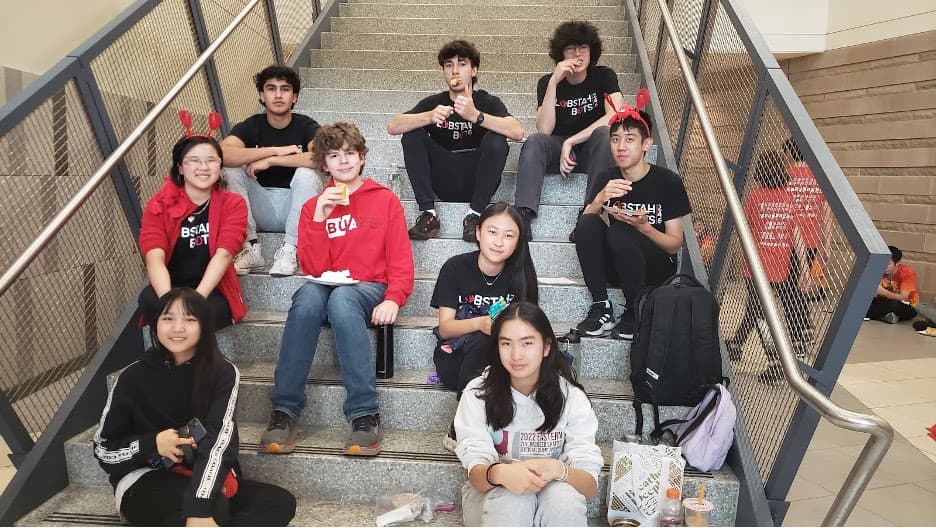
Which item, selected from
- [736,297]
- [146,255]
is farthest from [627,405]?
[146,255]

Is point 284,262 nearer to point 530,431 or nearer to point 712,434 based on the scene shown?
point 530,431

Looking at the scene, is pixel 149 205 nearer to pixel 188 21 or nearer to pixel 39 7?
pixel 188 21

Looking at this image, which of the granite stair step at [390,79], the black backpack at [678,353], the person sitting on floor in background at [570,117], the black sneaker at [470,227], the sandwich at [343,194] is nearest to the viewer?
the black backpack at [678,353]

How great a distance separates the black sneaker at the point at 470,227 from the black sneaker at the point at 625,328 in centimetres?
76

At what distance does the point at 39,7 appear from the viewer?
352 centimetres

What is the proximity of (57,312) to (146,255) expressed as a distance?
340mm

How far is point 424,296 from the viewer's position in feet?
9.59

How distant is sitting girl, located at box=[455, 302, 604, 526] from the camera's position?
188 centimetres

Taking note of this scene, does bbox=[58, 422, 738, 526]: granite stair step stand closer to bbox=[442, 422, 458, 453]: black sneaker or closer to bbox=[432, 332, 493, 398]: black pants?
bbox=[442, 422, 458, 453]: black sneaker

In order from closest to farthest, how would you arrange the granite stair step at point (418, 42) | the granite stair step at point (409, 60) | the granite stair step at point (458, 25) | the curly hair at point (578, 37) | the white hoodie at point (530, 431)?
the white hoodie at point (530, 431)
the curly hair at point (578, 37)
the granite stair step at point (409, 60)
the granite stair step at point (418, 42)
the granite stair step at point (458, 25)

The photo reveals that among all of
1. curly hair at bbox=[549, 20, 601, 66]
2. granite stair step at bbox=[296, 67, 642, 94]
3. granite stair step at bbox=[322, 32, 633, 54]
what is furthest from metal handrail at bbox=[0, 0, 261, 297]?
granite stair step at bbox=[322, 32, 633, 54]

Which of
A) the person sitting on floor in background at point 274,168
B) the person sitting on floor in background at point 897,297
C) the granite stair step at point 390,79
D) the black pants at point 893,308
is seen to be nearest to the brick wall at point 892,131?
the person sitting on floor in background at point 897,297

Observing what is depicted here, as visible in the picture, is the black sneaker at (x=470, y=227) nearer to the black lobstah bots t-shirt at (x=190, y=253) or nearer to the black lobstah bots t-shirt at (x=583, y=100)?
the black lobstah bots t-shirt at (x=583, y=100)

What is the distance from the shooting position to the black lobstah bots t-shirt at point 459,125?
3.36 m
